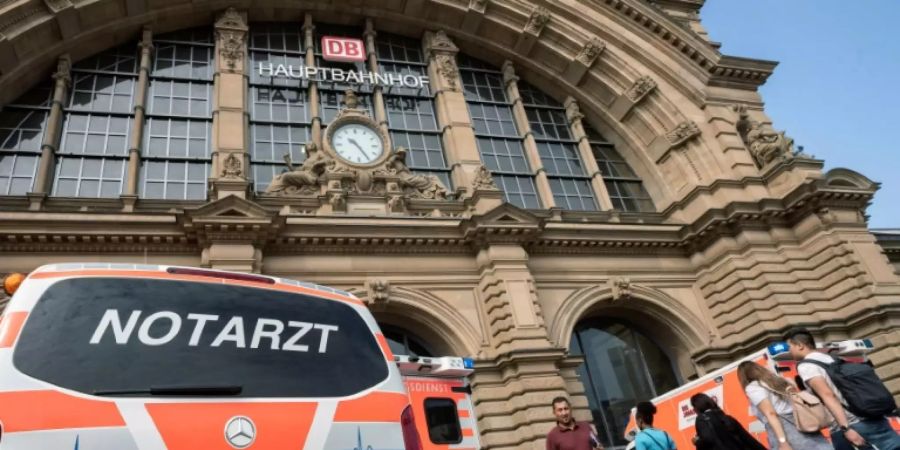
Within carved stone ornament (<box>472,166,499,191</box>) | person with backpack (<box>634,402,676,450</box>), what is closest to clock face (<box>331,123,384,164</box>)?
carved stone ornament (<box>472,166,499,191</box>)

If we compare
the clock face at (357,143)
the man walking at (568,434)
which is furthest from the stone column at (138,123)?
the man walking at (568,434)

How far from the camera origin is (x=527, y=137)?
24438 millimetres

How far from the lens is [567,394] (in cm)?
1647

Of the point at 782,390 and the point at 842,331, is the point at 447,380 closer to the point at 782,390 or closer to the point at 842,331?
the point at 782,390

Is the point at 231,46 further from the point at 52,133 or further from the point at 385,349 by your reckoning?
the point at 385,349

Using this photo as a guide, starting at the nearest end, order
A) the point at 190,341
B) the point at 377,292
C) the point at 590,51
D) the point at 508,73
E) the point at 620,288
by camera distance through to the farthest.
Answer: the point at 190,341 < the point at 377,292 < the point at 620,288 < the point at 590,51 < the point at 508,73

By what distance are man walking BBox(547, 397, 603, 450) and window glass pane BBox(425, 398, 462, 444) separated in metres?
2.03

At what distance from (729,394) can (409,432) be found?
9536 mm

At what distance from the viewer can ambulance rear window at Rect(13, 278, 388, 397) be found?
143 inches

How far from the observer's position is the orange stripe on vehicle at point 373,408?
13.6ft

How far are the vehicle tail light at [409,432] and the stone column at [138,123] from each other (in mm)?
15971

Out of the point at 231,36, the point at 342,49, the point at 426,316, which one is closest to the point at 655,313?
the point at 426,316

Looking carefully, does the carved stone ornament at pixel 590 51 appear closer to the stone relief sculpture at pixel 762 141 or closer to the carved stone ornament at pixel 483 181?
the stone relief sculpture at pixel 762 141

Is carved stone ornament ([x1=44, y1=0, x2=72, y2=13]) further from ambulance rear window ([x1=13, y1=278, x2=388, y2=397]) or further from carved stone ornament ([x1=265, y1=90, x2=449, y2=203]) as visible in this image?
ambulance rear window ([x1=13, y1=278, x2=388, y2=397])
